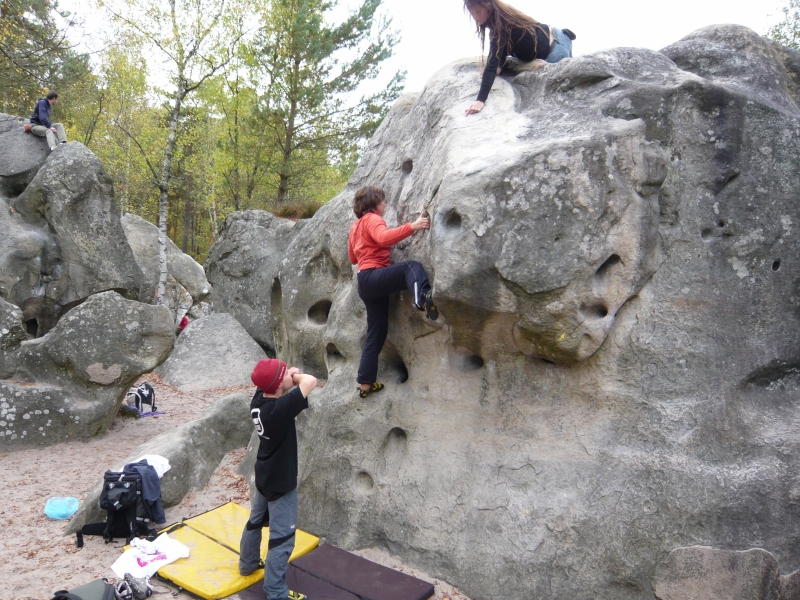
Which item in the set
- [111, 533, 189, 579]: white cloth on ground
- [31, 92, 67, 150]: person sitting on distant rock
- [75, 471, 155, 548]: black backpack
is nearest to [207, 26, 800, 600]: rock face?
[111, 533, 189, 579]: white cloth on ground

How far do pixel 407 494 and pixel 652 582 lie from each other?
1763mm

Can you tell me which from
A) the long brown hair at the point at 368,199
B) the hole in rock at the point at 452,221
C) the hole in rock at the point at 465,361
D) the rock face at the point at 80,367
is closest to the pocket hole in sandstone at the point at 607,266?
the hole in rock at the point at 452,221

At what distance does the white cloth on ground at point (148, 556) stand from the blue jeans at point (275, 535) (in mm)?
624

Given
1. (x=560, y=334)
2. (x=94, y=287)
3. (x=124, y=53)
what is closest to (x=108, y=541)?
(x=560, y=334)

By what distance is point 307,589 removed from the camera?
13.5ft

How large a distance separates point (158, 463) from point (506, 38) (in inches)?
182

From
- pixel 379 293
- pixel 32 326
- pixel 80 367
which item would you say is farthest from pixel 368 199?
pixel 32 326

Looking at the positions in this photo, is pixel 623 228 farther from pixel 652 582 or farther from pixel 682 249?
pixel 652 582

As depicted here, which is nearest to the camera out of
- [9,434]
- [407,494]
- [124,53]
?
[407,494]

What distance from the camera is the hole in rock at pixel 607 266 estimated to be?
4094 millimetres

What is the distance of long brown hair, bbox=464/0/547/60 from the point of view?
14.8ft

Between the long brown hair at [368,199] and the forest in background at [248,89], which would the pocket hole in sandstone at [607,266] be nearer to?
the long brown hair at [368,199]

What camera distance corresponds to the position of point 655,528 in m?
3.91

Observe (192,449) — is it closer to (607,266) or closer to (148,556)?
(148,556)
